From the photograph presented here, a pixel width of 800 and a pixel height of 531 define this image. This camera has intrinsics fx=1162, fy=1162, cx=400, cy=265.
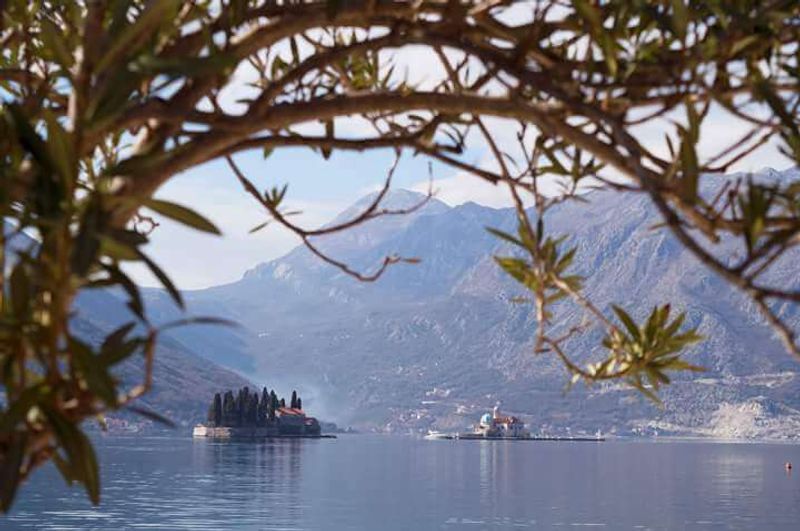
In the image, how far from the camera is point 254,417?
13838cm

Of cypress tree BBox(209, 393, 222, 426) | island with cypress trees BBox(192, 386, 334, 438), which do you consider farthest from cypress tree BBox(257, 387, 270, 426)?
cypress tree BBox(209, 393, 222, 426)

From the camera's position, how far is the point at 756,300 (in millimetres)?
1590

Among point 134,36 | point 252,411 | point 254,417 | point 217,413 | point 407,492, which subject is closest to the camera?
point 134,36

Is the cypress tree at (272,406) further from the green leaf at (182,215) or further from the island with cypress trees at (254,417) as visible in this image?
the green leaf at (182,215)

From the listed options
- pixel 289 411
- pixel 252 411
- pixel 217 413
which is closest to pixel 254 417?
pixel 252 411

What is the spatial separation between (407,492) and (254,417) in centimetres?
4786

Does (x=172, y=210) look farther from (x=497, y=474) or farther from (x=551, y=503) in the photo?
(x=497, y=474)

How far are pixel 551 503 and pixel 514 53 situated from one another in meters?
85.5

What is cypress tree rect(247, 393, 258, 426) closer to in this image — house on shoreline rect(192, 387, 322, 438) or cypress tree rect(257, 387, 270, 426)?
house on shoreline rect(192, 387, 322, 438)

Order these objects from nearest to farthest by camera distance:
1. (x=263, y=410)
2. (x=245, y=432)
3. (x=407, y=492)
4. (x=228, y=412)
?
(x=407, y=492) → (x=263, y=410) → (x=228, y=412) → (x=245, y=432)

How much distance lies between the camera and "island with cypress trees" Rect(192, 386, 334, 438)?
5276 inches

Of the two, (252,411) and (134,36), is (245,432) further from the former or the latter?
(134,36)

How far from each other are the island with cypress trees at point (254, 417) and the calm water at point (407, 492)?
8.19 feet

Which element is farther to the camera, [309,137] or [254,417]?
[254,417]
